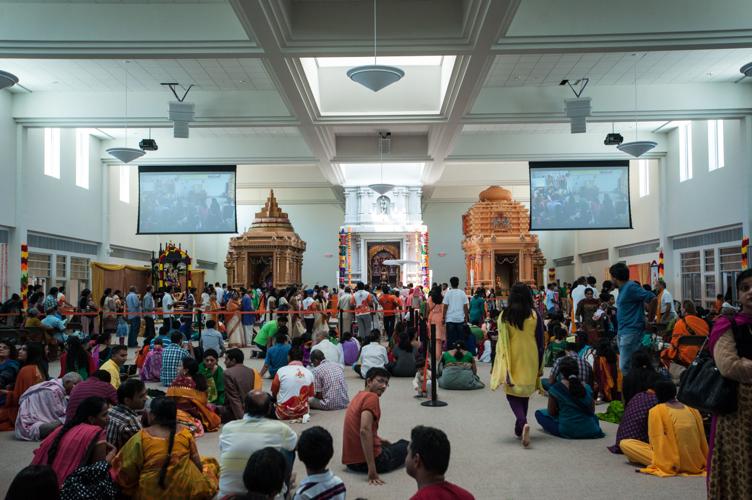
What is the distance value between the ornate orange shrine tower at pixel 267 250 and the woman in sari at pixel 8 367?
17.5 m

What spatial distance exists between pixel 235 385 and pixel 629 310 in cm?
434

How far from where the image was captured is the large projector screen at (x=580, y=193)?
17.4 meters

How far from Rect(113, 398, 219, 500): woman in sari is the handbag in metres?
2.72

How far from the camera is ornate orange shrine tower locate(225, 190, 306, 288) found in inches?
1014

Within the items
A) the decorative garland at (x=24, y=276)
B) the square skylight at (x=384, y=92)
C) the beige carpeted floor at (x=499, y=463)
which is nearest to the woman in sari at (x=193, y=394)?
the beige carpeted floor at (x=499, y=463)

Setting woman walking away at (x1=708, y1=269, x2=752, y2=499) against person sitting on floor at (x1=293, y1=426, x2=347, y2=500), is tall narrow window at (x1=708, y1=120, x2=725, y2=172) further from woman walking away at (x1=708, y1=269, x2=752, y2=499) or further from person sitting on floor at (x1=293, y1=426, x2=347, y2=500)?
person sitting on floor at (x1=293, y1=426, x2=347, y2=500)

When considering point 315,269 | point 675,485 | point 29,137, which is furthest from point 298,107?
point 315,269

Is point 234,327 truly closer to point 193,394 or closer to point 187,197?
point 187,197

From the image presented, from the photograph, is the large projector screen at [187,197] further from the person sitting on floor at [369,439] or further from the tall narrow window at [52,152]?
the person sitting on floor at [369,439]

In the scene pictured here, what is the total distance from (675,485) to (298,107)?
10677mm

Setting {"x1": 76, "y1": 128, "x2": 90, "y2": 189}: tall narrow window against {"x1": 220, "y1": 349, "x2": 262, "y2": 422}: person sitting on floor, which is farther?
{"x1": 76, "y1": 128, "x2": 90, "y2": 189}: tall narrow window

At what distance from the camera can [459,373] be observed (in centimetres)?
921

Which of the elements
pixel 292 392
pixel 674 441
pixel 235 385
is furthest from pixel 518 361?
pixel 235 385

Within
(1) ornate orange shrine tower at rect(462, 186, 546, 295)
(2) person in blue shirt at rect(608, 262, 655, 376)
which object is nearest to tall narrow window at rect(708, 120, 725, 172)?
(1) ornate orange shrine tower at rect(462, 186, 546, 295)
